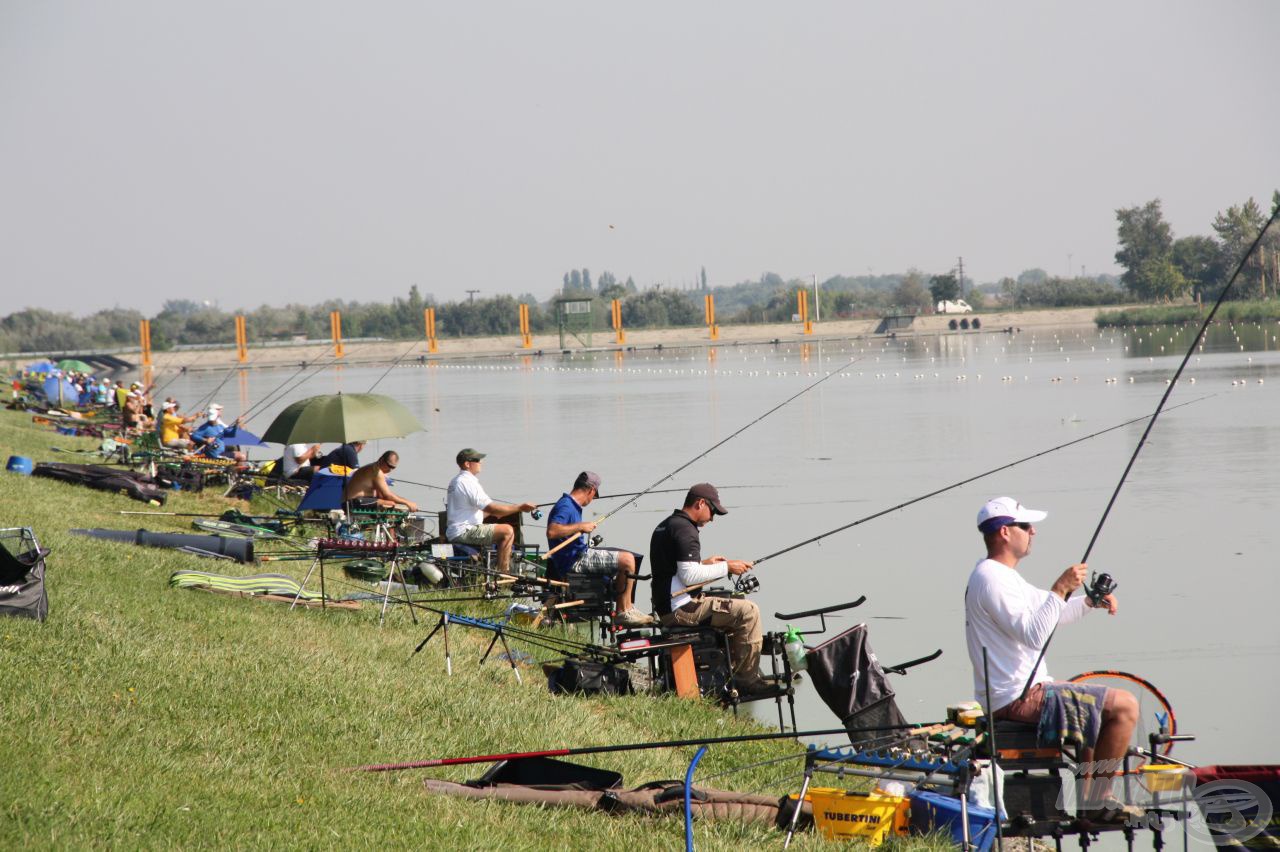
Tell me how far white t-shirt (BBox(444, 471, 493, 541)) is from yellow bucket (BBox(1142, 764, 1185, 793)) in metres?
6.37

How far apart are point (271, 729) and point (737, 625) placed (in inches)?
109

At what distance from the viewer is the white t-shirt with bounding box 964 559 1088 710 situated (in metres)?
4.60

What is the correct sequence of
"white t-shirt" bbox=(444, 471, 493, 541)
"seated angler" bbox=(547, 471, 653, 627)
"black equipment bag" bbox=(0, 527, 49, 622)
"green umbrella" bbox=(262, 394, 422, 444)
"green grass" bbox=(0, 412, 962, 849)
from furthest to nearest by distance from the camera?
"green umbrella" bbox=(262, 394, 422, 444) < "white t-shirt" bbox=(444, 471, 493, 541) < "seated angler" bbox=(547, 471, 653, 627) < "black equipment bag" bbox=(0, 527, 49, 622) < "green grass" bbox=(0, 412, 962, 849)

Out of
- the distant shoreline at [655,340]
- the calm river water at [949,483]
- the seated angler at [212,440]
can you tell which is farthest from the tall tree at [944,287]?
the seated angler at [212,440]

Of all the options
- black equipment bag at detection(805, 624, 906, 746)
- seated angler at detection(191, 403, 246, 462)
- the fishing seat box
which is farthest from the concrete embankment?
black equipment bag at detection(805, 624, 906, 746)

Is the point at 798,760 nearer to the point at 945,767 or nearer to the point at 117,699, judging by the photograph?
the point at 945,767

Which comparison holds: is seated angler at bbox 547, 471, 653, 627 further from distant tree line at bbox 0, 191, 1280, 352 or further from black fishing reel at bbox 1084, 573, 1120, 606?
distant tree line at bbox 0, 191, 1280, 352

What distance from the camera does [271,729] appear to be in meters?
5.21

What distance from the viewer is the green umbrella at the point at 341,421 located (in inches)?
487

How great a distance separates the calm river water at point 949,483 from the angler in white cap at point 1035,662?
2396 millimetres

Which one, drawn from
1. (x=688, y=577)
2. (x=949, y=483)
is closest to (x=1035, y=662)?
(x=688, y=577)

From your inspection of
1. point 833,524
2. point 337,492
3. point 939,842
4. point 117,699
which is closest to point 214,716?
point 117,699

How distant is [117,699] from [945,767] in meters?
3.07

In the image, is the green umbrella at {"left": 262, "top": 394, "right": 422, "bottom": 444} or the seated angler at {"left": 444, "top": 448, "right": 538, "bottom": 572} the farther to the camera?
the green umbrella at {"left": 262, "top": 394, "right": 422, "bottom": 444}
